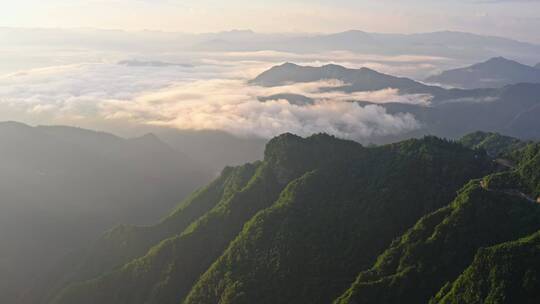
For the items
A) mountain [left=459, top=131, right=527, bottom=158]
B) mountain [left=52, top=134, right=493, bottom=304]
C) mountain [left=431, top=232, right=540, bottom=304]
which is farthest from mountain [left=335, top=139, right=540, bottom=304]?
mountain [left=459, top=131, right=527, bottom=158]

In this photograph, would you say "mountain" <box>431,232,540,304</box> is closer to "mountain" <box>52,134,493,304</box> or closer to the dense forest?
the dense forest

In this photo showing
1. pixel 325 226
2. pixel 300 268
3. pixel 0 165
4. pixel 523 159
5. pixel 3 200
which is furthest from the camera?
pixel 0 165

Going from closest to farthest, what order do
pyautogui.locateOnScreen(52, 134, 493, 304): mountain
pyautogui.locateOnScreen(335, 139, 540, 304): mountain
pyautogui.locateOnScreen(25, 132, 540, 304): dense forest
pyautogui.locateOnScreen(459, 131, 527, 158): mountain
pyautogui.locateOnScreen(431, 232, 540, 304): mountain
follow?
pyautogui.locateOnScreen(431, 232, 540, 304): mountain, pyautogui.locateOnScreen(335, 139, 540, 304): mountain, pyautogui.locateOnScreen(25, 132, 540, 304): dense forest, pyautogui.locateOnScreen(52, 134, 493, 304): mountain, pyautogui.locateOnScreen(459, 131, 527, 158): mountain

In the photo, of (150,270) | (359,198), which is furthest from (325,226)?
(150,270)

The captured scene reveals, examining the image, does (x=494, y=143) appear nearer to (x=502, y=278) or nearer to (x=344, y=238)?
(x=344, y=238)

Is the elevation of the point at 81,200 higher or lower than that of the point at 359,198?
lower

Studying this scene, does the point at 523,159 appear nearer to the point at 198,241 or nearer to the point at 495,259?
the point at 495,259
